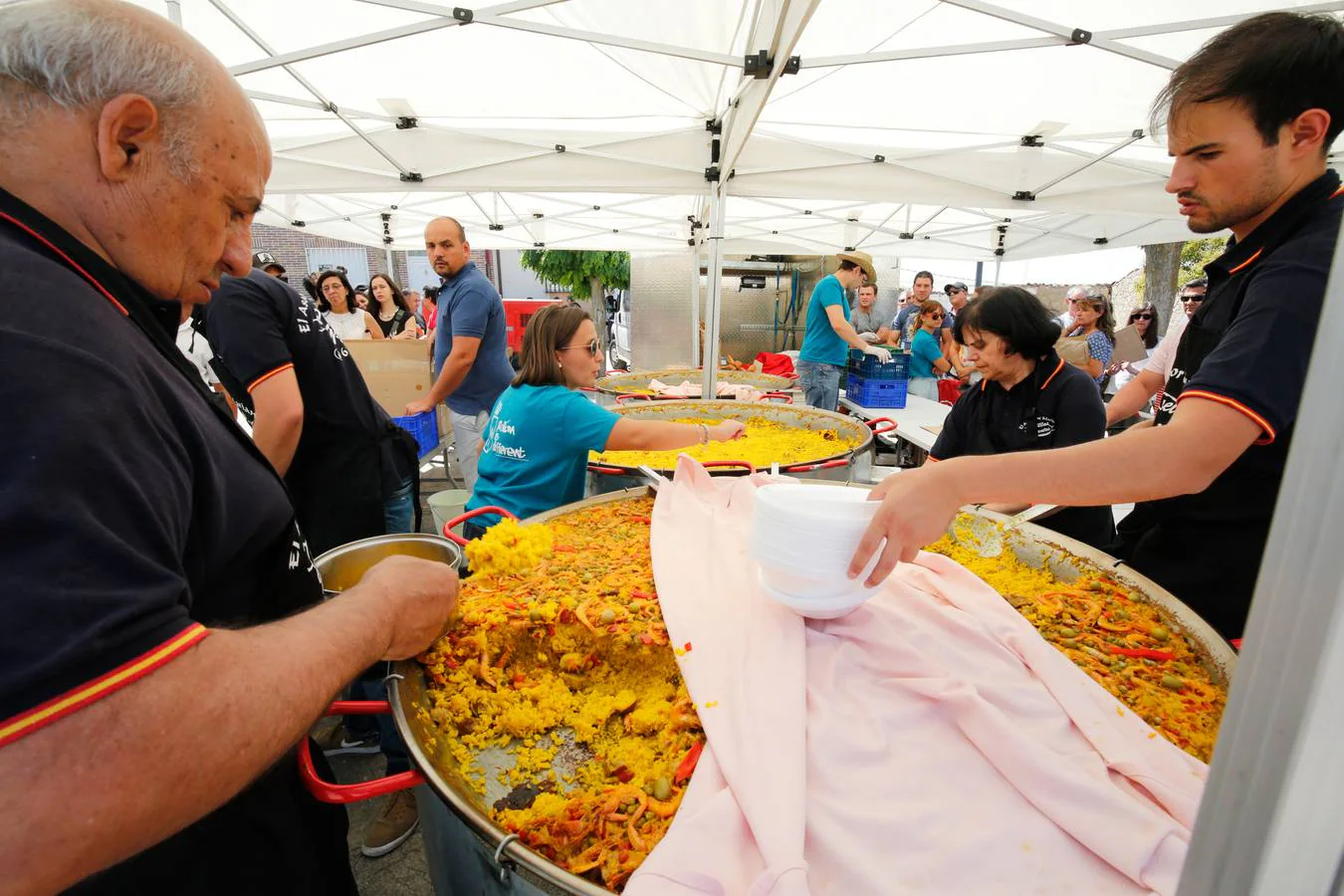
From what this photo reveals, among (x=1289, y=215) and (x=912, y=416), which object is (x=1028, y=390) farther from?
(x=912, y=416)

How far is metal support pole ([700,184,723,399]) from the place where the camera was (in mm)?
4672

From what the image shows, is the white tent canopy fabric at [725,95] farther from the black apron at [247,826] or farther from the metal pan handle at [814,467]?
the black apron at [247,826]

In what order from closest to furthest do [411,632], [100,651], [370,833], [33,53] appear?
1. [100,651]
2. [33,53]
3. [411,632]
4. [370,833]

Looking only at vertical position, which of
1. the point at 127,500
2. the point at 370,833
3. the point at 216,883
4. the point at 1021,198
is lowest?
the point at 370,833

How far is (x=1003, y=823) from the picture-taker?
0.81 m

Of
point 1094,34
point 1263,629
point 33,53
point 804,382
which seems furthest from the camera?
point 804,382

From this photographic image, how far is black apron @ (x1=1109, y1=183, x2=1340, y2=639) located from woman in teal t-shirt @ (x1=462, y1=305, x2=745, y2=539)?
1.52 meters

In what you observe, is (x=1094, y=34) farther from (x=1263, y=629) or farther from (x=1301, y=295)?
(x=1263, y=629)

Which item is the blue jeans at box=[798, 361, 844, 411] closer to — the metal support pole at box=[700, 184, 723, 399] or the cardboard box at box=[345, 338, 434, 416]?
the metal support pole at box=[700, 184, 723, 399]

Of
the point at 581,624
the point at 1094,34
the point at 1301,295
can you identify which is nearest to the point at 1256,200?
the point at 1301,295

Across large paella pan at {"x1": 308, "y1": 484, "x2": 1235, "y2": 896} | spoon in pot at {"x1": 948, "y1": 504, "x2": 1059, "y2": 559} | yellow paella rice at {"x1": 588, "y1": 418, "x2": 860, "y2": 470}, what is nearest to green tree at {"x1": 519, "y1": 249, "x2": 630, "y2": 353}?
yellow paella rice at {"x1": 588, "y1": 418, "x2": 860, "y2": 470}

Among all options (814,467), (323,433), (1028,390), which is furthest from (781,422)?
(323,433)

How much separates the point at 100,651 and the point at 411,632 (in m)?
0.55

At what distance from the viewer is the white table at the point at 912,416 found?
4688 mm
